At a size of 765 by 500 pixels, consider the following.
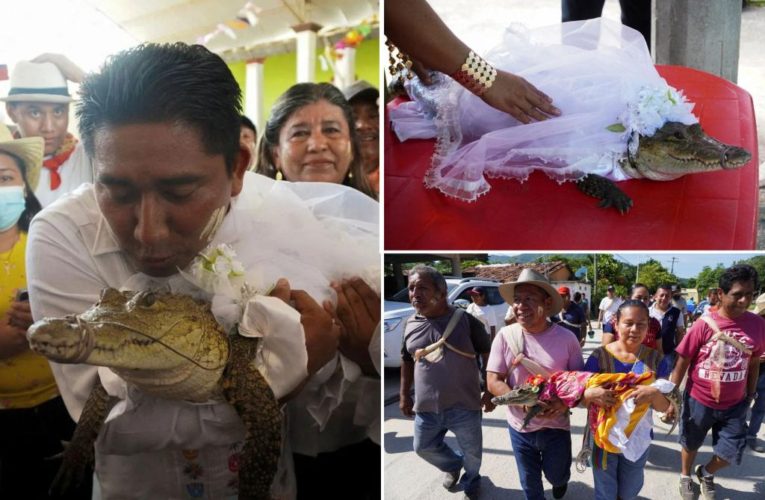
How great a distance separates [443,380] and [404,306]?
0.21 meters

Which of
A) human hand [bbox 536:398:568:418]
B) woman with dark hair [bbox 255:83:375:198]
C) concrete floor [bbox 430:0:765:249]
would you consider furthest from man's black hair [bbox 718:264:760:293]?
woman with dark hair [bbox 255:83:375:198]

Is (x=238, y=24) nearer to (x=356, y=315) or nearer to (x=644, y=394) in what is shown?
(x=356, y=315)

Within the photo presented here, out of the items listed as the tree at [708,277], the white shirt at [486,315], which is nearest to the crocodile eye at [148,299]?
the white shirt at [486,315]

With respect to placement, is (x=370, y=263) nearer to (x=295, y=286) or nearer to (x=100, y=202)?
(x=295, y=286)

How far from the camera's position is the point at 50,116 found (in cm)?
122

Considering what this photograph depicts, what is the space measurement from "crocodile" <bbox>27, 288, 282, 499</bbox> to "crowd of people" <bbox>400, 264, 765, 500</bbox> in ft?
1.15

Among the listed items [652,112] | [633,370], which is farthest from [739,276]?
[652,112]

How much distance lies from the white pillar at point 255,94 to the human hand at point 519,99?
46 centimetres

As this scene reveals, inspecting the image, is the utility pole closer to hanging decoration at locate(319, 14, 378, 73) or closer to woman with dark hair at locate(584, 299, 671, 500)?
woman with dark hair at locate(584, 299, 671, 500)

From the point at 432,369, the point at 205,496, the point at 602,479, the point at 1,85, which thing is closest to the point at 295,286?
the point at 432,369

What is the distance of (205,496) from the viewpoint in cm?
130

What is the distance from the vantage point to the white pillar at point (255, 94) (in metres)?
1.22

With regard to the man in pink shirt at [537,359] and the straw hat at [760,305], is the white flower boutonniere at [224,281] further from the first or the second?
the straw hat at [760,305]

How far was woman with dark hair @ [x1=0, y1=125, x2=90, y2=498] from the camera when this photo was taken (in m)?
1.25
